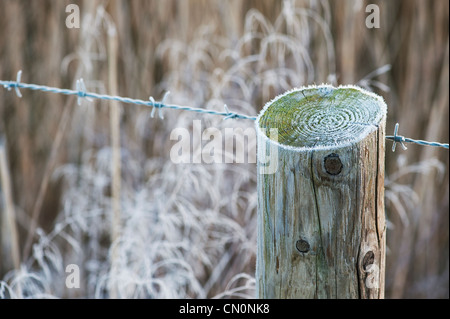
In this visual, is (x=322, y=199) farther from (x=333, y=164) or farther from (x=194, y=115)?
(x=194, y=115)

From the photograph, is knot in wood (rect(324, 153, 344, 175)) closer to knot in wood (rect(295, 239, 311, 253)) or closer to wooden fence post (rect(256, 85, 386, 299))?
wooden fence post (rect(256, 85, 386, 299))

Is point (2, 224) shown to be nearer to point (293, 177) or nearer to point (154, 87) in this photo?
point (154, 87)

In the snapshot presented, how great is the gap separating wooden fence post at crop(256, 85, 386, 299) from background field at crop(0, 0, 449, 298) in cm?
114

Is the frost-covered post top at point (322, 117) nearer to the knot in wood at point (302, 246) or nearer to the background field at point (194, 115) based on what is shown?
the knot in wood at point (302, 246)

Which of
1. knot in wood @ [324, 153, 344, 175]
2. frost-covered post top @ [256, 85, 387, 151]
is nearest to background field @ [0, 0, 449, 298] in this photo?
frost-covered post top @ [256, 85, 387, 151]

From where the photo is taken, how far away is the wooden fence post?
0.93m

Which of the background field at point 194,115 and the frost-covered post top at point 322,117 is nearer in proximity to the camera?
the frost-covered post top at point 322,117

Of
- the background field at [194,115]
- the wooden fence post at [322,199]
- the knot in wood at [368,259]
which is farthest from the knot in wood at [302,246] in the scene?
the background field at [194,115]

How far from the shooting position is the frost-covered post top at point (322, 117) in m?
0.94

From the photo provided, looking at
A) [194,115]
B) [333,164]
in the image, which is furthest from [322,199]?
[194,115]

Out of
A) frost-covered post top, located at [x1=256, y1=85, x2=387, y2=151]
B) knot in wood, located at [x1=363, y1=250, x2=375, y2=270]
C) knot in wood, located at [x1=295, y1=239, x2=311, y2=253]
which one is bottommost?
knot in wood, located at [x1=363, y1=250, x2=375, y2=270]
